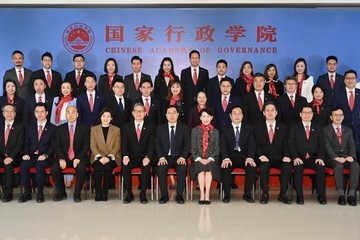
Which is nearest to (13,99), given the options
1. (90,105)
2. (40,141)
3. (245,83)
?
(40,141)

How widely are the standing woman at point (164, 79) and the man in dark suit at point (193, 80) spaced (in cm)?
17

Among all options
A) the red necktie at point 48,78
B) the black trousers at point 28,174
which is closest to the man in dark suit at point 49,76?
the red necktie at point 48,78

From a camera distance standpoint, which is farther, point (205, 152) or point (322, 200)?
point (205, 152)

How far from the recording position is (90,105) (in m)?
5.65

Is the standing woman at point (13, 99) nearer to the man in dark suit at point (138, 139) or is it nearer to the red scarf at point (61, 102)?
the red scarf at point (61, 102)

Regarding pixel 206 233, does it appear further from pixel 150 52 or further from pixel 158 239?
pixel 150 52

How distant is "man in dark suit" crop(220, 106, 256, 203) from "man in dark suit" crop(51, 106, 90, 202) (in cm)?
153

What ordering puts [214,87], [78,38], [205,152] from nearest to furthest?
1. [205,152]
2. [214,87]
3. [78,38]

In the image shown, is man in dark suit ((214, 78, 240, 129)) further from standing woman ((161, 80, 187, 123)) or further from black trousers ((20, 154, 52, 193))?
black trousers ((20, 154, 52, 193))

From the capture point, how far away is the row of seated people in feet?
16.6

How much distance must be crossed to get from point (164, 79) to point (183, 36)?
951mm

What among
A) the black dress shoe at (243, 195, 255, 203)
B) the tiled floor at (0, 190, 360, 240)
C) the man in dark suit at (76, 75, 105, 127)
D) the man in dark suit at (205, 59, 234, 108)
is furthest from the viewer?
the man in dark suit at (205, 59, 234, 108)

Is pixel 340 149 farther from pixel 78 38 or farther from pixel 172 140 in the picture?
pixel 78 38

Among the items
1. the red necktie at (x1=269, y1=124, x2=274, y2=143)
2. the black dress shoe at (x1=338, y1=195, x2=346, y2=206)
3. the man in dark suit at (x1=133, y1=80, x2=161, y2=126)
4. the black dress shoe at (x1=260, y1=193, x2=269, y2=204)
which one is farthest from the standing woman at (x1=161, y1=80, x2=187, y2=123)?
the black dress shoe at (x1=338, y1=195, x2=346, y2=206)
